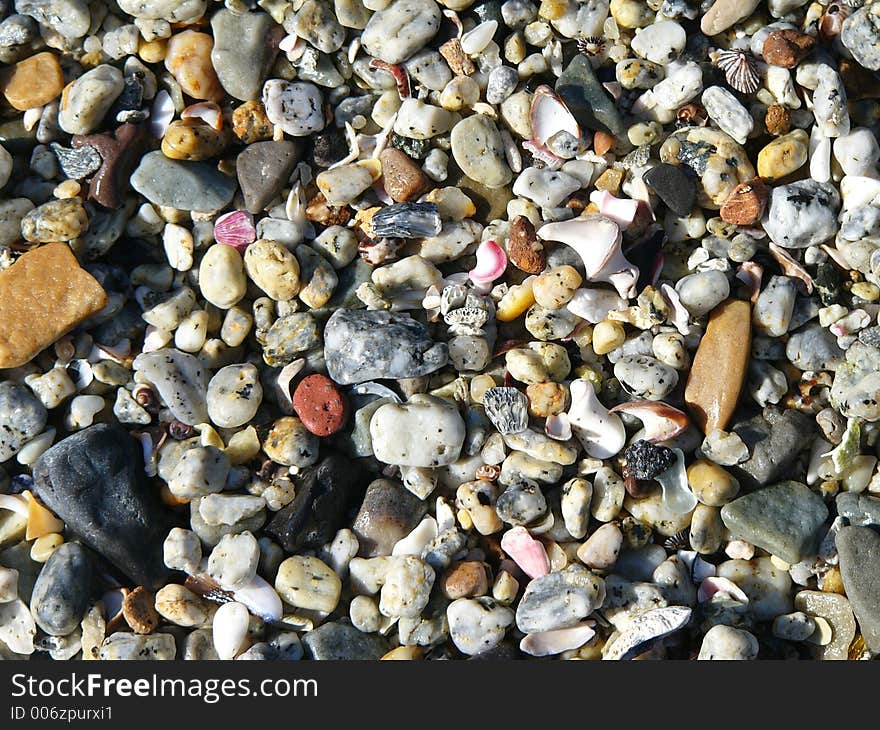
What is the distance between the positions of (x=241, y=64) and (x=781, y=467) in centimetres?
216

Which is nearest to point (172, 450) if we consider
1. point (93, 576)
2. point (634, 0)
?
point (93, 576)

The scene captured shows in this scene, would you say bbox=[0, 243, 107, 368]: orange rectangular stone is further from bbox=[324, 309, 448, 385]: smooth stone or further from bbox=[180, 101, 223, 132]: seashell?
bbox=[324, 309, 448, 385]: smooth stone

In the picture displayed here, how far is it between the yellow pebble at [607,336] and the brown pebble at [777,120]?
0.83 meters

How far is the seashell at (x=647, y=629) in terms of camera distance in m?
2.40

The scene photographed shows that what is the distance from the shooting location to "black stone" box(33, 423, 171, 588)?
8.56ft

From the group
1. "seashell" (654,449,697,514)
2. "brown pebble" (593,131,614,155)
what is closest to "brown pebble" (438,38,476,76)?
"brown pebble" (593,131,614,155)

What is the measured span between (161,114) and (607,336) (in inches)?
65.5

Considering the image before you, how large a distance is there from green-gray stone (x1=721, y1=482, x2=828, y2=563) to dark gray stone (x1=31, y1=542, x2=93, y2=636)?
6.32 feet

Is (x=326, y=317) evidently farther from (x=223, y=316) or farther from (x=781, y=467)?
(x=781, y=467)

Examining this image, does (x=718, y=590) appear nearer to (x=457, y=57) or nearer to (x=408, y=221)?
(x=408, y=221)

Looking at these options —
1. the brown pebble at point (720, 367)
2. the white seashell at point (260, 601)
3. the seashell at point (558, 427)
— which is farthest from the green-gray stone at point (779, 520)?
the white seashell at point (260, 601)

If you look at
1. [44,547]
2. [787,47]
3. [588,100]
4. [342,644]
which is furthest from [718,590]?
[44,547]

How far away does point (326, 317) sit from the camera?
2.81 metres

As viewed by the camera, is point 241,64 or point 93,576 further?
point 241,64
